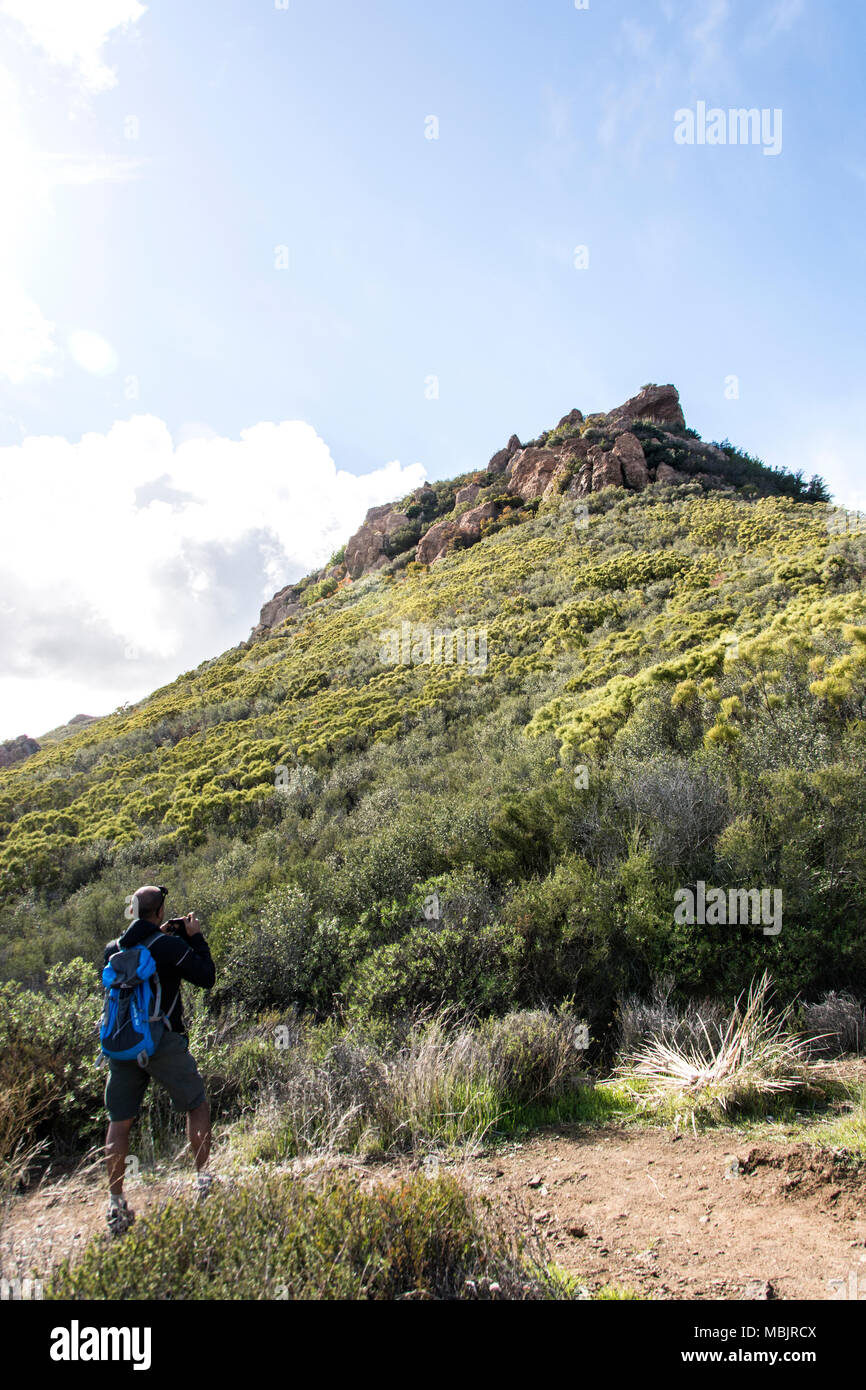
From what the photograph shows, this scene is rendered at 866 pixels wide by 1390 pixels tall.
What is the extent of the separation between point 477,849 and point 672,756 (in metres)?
3.03

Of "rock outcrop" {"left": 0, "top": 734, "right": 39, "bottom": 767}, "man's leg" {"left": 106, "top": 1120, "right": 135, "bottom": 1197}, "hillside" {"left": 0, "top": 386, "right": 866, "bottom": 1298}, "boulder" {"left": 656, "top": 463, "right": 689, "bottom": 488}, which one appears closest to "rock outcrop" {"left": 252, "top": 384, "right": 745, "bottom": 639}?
"boulder" {"left": 656, "top": 463, "right": 689, "bottom": 488}

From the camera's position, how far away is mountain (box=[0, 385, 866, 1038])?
19.3ft

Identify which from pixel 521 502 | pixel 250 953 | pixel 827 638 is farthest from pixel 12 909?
pixel 521 502

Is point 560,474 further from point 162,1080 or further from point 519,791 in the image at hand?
point 162,1080

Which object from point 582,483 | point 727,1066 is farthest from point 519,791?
point 582,483

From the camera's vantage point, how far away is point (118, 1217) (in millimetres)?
2744

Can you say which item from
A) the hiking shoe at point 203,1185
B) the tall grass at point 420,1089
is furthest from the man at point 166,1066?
the hiking shoe at point 203,1185

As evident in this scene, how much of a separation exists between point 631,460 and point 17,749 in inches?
1603

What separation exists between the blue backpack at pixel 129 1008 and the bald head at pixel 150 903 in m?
0.21

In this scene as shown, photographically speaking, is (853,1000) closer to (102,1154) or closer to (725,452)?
(102,1154)

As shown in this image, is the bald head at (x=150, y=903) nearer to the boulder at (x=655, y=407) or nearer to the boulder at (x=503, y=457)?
the boulder at (x=655, y=407)

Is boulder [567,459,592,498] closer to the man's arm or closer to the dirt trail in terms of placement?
the dirt trail

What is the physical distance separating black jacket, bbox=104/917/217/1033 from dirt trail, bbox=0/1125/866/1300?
0.86m

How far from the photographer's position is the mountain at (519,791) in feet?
19.3
